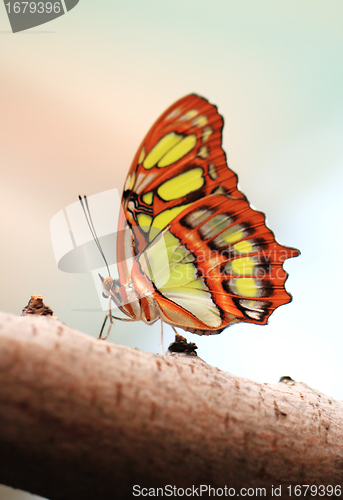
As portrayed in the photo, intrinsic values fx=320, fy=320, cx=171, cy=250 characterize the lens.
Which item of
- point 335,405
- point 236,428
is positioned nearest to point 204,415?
point 236,428

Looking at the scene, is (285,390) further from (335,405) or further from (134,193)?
(134,193)

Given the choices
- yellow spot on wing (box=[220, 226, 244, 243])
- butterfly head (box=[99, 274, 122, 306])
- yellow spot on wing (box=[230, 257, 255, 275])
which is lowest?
butterfly head (box=[99, 274, 122, 306])

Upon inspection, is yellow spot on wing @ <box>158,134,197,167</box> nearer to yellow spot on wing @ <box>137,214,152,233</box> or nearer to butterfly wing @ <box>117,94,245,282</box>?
butterfly wing @ <box>117,94,245,282</box>

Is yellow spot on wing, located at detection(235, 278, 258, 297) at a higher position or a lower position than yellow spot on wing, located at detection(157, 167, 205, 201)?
lower

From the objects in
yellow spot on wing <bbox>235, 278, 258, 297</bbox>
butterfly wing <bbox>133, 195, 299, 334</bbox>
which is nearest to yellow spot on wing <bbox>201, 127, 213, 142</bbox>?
butterfly wing <bbox>133, 195, 299, 334</bbox>

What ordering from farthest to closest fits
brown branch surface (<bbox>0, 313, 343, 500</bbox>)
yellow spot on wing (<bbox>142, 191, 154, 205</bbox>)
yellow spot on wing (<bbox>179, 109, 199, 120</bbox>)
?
yellow spot on wing (<bbox>142, 191, 154, 205</bbox>) → yellow spot on wing (<bbox>179, 109, 199, 120</bbox>) → brown branch surface (<bbox>0, 313, 343, 500</bbox>)

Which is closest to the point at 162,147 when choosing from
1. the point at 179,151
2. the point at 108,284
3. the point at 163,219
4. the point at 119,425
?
the point at 179,151
